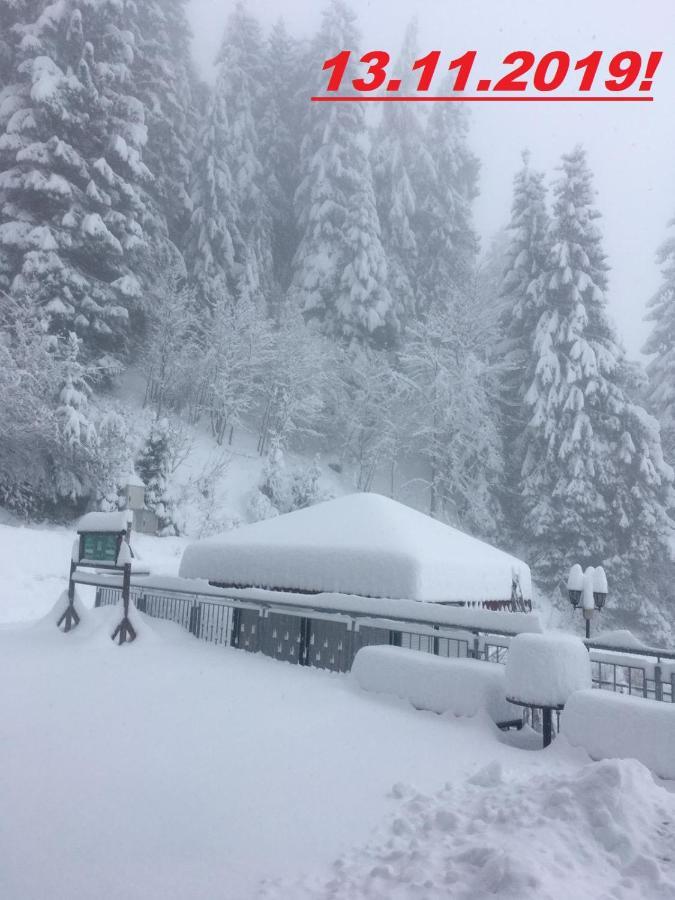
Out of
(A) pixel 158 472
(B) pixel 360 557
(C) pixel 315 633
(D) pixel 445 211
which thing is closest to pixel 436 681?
(C) pixel 315 633

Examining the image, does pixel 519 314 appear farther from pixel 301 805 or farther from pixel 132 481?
pixel 301 805

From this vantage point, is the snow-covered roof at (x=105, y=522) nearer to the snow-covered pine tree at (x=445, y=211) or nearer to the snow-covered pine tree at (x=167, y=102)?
the snow-covered pine tree at (x=167, y=102)

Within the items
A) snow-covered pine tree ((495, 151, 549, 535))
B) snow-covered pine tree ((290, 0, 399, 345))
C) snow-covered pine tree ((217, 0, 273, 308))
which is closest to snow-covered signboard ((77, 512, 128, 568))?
snow-covered pine tree ((495, 151, 549, 535))

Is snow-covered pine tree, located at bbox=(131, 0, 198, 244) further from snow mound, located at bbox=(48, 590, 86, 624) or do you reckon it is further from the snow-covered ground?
the snow-covered ground

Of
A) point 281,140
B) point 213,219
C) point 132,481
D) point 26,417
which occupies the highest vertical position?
point 281,140

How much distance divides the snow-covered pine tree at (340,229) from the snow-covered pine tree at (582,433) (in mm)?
12328

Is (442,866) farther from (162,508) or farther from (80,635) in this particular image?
(162,508)

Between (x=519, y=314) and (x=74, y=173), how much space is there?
2392 cm

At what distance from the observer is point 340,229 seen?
4150 cm

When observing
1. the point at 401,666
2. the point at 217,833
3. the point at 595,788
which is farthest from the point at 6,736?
the point at 595,788

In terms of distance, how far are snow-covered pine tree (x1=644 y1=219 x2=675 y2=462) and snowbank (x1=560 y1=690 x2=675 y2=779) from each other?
2924 centimetres

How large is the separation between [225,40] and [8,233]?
29.7 meters

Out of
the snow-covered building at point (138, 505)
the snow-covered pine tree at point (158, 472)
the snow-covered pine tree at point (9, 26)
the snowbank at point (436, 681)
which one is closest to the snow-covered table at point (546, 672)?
the snowbank at point (436, 681)

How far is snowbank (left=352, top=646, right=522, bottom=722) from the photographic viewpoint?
675 centimetres
